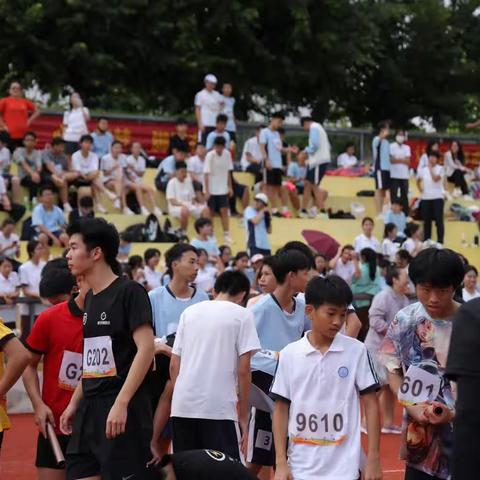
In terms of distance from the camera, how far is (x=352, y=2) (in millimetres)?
35844

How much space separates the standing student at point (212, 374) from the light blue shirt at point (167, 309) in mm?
1109

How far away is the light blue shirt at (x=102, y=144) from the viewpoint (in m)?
22.8

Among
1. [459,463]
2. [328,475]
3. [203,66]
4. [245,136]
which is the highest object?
[203,66]

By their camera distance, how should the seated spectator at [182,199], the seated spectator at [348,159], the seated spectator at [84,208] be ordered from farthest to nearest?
1. the seated spectator at [348,159]
2. the seated spectator at [182,199]
3. the seated spectator at [84,208]

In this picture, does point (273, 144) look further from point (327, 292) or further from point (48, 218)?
point (327, 292)

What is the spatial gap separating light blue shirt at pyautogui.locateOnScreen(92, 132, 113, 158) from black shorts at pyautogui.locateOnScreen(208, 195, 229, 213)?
6.88 ft

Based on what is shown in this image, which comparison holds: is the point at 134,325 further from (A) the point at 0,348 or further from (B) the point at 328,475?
(B) the point at 328,475

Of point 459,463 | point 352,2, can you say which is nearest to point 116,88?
point 352,2

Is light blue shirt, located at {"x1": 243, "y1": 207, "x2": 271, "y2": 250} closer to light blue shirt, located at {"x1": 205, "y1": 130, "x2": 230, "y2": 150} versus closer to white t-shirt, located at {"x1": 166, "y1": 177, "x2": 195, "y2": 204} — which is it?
white t-shirt, located at {"x1": 166, "y1": 177, "x2": 195, "y2": 204}

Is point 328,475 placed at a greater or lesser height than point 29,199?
lesser

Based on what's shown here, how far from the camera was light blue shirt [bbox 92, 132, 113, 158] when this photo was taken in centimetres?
2283

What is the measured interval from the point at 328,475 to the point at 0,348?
1827 millimetres

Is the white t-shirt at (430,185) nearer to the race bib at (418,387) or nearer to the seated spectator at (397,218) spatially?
the seated spectator at (397,218)

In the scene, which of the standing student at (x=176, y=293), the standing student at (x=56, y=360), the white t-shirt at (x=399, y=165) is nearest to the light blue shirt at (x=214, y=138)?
the white t-shirt at (x=399, y=165)
